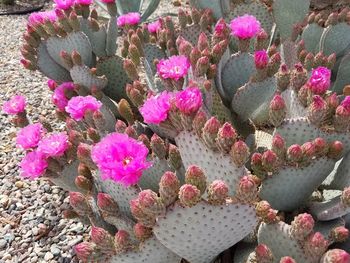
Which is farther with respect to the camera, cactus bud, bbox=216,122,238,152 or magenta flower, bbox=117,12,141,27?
magenta flower, bbox=117,12,141,27

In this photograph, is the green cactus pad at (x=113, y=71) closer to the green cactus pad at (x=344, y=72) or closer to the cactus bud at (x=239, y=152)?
the green cactus pad at (x=344, y=72)

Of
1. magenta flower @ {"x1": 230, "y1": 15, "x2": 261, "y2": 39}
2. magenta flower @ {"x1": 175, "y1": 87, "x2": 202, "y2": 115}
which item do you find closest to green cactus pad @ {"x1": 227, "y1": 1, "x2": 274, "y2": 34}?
magenta flower @ {"x1": 230, "y1": 15, "x2": 261, "y2": 39}

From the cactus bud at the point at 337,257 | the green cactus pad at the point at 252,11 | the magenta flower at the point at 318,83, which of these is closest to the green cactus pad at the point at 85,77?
the green cactus pad at the point at 252,11

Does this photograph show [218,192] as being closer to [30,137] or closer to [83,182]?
[83,182]

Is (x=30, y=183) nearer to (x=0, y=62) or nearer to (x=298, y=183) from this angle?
(x=298, y=183)

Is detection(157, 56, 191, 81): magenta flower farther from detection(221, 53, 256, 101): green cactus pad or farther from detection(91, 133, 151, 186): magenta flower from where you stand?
detection(221, 53, 256, 101): green cactus pad

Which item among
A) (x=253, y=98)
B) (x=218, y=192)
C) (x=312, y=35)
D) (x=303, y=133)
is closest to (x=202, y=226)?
(x=218, y=192)
